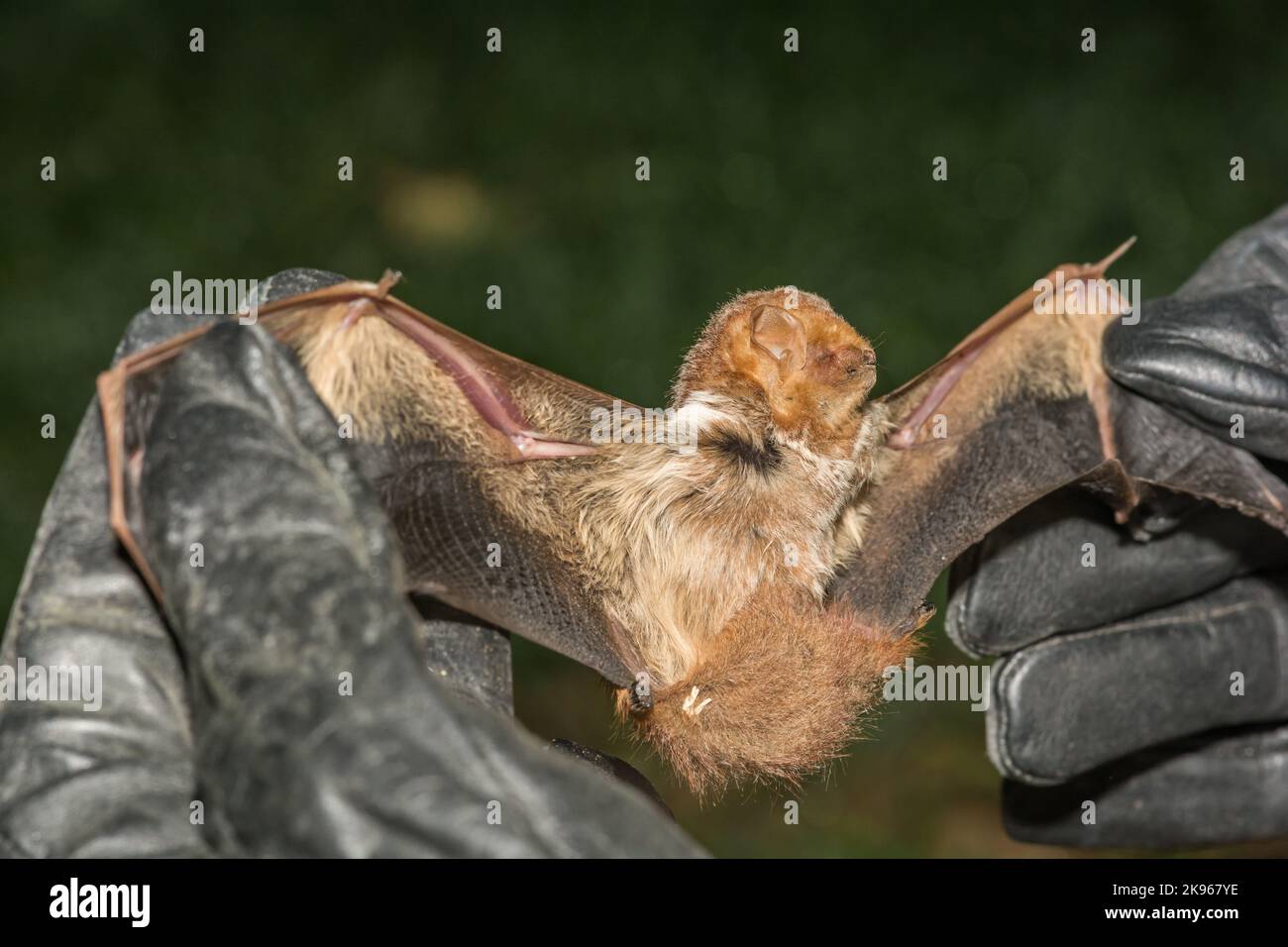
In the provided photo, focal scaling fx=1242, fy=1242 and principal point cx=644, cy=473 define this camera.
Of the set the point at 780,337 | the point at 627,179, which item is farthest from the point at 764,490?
the point at 627,179

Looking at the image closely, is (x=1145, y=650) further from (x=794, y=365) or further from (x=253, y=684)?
(x=253, y=684)

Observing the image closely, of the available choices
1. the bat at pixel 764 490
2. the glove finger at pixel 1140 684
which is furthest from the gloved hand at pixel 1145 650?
the bat at pixel 764 490

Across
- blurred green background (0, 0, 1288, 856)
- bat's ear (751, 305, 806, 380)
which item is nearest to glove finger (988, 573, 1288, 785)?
bat's ear (751, 305, 806, 380)

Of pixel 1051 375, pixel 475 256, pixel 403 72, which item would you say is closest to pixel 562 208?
pixel 475 256

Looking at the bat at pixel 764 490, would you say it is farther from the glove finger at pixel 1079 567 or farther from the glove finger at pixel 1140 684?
the glove finger at pixel 1140 684

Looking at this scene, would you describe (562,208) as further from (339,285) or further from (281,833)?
(281,833)

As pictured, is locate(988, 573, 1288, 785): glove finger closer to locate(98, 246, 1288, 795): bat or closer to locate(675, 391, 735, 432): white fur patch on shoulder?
locate(98, 246, 1288, 795): bat
